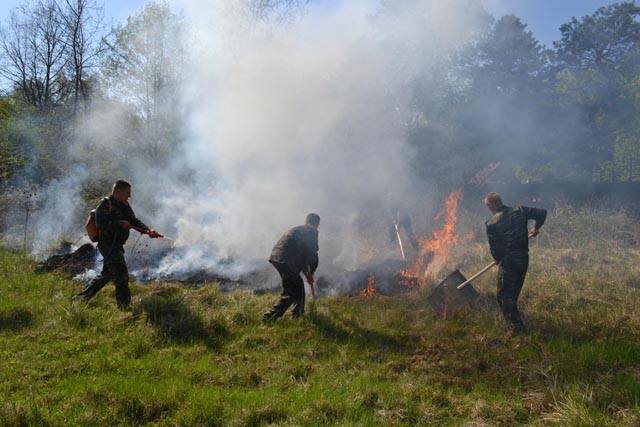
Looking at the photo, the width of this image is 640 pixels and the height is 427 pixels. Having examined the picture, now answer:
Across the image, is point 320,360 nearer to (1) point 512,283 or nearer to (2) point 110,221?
(1) point 512,283

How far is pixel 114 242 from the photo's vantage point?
690cm

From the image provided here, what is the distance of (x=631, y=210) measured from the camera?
13367 mm

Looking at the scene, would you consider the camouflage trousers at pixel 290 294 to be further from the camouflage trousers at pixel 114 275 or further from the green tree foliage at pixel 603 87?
the green tree foliage at pixel 603 87

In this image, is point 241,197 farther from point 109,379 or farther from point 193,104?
point 109,379

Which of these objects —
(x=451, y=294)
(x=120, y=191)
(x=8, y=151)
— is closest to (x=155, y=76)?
(x=8, y=151)

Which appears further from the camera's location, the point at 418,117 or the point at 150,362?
the point at 418,117

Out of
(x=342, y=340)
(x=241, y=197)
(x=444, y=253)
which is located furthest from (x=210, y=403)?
(x=241, y=197)

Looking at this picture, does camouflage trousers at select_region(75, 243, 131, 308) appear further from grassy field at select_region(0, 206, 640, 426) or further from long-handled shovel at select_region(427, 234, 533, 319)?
long-handled shovel at select_region(427, 234, 533, 319)

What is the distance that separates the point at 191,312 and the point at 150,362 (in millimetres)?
1404

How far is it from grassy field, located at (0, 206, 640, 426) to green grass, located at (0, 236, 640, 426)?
0.06 feet

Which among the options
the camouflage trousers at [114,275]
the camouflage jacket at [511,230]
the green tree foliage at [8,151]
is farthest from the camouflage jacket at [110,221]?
the green tree foliage at [8,151]

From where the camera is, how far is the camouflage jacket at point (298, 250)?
22.4 ft

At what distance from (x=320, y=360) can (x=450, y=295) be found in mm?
2698

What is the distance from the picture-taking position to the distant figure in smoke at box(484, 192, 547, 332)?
20.4ft
